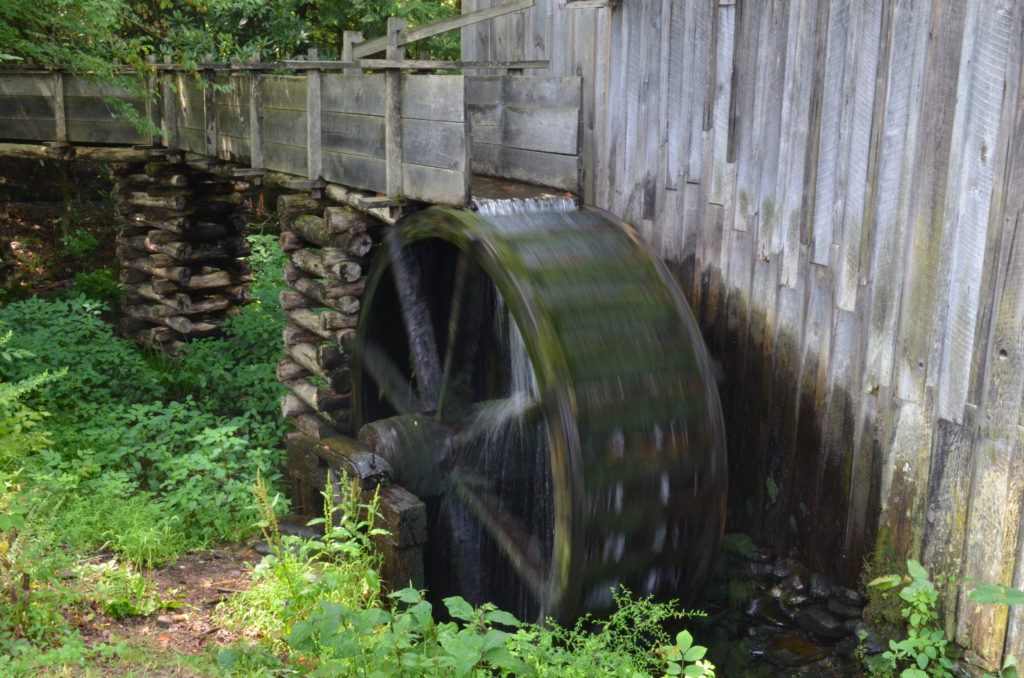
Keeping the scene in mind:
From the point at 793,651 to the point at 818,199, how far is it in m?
2.03

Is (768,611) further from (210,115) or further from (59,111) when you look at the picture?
(59,111)

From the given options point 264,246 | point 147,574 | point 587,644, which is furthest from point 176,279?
point 587,644

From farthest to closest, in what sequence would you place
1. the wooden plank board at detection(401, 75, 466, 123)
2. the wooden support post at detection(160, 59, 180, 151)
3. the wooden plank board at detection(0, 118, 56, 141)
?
the wooden plank board at detection(0, 118, 56, 141) < the wooden support post at detection(160, 59, 180, 151) < the wooden plank board at detection(401, 75, 466, 123)

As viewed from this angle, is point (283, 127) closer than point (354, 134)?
No

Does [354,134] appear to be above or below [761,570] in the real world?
above

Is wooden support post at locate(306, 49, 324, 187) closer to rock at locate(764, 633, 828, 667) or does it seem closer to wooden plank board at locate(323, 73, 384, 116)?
wooden plank board at locate(323, 73, 384, 116)

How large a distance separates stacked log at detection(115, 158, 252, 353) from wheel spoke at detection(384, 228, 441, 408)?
4.19 meters

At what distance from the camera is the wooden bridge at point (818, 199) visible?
140 inches

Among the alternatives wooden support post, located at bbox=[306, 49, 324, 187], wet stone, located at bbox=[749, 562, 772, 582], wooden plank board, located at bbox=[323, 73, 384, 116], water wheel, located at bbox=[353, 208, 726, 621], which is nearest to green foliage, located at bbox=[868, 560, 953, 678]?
wet stone, located at bbox=[749, 562, 772, 582]

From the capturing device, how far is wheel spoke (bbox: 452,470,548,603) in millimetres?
5004

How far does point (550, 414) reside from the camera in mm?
4375

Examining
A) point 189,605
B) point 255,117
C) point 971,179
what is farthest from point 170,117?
point 971,179

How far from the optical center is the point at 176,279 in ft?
30.7

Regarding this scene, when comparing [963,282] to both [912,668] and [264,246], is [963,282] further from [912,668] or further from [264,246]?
[264,246]
